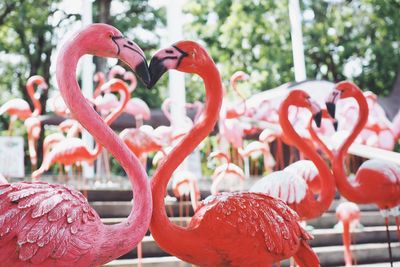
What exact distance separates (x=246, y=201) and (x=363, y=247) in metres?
3.15

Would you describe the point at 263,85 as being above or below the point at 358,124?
above

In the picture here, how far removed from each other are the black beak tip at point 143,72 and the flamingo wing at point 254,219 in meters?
0.75

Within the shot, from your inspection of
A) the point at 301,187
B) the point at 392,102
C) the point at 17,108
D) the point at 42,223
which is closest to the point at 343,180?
the point at 301,187

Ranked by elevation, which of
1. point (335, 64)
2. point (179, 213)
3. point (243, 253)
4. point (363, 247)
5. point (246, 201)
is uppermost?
point (335, 64)

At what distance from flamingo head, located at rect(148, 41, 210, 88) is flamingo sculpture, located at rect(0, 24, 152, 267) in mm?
108

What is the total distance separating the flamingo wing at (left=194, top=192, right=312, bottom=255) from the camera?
237cm

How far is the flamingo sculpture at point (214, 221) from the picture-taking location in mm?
2330

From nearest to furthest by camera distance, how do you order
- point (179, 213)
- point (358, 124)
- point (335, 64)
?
point (358, 124)
point (179, 213)
point (335, 64)

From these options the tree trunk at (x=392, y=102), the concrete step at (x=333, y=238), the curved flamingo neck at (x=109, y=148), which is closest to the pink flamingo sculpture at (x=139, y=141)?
the concrete step at (x=333, y=238)

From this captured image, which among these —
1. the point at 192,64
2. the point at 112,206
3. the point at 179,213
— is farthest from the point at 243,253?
the point at 179,213

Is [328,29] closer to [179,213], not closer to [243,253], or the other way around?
[179,213]

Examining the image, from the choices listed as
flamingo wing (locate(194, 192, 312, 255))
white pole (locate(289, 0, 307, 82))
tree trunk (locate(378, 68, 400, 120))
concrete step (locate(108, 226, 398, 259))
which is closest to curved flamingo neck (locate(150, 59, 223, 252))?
flamingo wing (locate(194, 192, 312, 255))

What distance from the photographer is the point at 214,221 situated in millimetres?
2365

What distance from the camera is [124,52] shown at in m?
2.21
